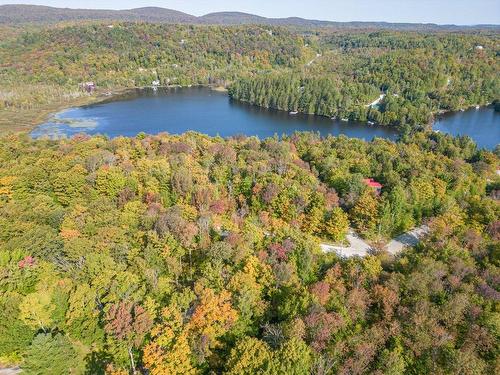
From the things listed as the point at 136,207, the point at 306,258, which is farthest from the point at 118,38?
the point at 306,258

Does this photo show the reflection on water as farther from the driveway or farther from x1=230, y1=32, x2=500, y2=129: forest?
the driveway

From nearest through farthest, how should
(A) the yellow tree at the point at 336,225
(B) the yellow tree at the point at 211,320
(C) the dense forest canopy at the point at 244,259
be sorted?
(C) the dense forest canopy at the point at 244,259 → (B) the yellow tree at the point at 211,320 → (A) the yellow tree at the point at 336,225

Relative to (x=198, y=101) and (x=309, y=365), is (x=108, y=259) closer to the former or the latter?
(x=309, y=365)

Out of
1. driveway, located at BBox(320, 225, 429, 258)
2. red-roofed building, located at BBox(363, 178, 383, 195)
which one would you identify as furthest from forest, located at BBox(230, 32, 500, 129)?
driveway, located at BBox(320, 225, 429, 258)

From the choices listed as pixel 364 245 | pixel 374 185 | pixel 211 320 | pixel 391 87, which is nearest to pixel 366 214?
pixel 364 245

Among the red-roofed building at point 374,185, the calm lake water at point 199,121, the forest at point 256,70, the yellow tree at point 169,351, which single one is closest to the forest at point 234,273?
the yellow tree at point 169,351

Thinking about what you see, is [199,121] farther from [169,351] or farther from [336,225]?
[169,351]

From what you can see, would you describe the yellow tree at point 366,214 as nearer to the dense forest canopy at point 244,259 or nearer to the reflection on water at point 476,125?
the dense forest canopy at point 244,259
